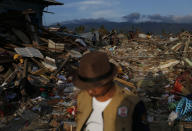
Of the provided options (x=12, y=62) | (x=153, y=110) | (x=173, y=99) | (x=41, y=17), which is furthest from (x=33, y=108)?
(x=41, y=17)

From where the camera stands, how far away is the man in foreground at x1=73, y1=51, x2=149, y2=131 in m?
1.58

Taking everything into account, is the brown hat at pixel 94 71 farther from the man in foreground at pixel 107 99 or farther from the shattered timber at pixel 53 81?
the shattered timber at pixel 53 81

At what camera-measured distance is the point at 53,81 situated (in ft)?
26.2

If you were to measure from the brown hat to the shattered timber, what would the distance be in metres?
2.43

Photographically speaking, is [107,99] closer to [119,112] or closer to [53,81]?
[119,112]

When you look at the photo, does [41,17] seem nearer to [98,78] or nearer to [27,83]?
[27,83]

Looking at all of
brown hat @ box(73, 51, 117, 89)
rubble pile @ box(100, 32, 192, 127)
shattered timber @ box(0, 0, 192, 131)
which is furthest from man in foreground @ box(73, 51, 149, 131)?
rubble pile @ box(100, 32, 192, 127)

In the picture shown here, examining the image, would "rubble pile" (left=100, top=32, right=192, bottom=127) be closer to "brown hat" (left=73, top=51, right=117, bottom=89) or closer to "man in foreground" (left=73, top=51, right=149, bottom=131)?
"man in foreground" (left=73, top=51, right=149, bottom=131)

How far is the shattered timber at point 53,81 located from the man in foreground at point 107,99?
2.22 meters

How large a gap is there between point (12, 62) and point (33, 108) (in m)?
3.19

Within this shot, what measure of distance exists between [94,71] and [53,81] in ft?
21.9

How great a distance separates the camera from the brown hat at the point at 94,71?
5.14 feet

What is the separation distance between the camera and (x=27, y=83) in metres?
6.61

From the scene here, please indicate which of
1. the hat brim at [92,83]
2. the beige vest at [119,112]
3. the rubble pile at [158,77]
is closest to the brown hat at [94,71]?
the hat brim at [92,83]
